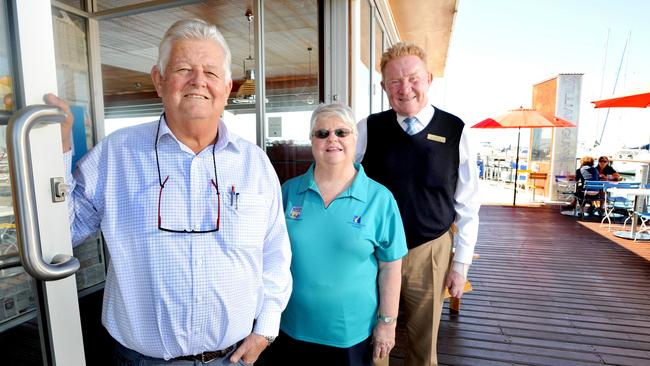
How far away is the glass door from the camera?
70 centimetres

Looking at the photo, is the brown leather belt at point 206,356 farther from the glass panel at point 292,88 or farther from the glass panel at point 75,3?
the glass panel at point 75,3

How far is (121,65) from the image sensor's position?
6.91 m

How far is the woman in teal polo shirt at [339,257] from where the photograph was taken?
4.42 feet

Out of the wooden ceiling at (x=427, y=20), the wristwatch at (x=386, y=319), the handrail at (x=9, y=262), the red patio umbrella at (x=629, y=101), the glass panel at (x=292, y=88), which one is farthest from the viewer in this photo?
the red patio umbrella at (x=629, y=101)

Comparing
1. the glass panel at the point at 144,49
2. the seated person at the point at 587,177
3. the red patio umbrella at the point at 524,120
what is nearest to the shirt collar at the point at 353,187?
the glass panel at the point at 144,49

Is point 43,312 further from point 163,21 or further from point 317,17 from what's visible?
point 163,21

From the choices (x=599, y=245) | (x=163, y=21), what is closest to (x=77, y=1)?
(x=163, y=21)

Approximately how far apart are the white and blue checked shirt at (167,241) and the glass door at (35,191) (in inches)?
5.2

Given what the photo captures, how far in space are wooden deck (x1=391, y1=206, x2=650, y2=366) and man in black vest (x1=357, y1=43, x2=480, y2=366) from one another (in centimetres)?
105

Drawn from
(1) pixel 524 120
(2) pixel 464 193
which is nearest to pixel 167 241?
(2) pixel 464 193

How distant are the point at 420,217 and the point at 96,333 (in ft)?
7.44

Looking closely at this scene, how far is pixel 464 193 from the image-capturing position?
5.83 feet

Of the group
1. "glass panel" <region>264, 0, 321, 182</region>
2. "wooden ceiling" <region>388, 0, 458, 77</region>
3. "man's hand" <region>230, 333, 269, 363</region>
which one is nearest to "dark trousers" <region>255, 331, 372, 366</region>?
"man's hand" <region>230, 333, 269, 363</region>

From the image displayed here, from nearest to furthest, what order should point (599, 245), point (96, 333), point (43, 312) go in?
point (43, 312) → point (96, 333) → point (599, 245)
